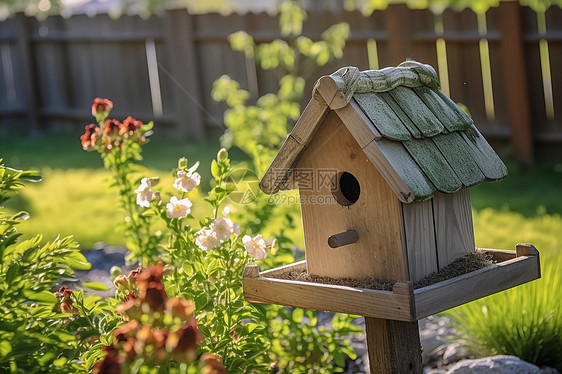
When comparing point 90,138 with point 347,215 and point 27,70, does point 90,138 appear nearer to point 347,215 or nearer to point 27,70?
point 347,215

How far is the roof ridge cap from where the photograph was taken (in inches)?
89.6

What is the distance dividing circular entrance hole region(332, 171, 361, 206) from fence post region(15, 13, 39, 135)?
904 centimetres

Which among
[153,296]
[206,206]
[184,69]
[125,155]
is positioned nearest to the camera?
[153,296]

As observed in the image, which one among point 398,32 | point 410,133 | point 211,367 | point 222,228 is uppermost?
point 398,32

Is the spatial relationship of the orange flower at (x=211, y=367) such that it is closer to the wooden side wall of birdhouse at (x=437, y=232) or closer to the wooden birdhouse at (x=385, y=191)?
the wooden birdhouse at (x=385, y=191)

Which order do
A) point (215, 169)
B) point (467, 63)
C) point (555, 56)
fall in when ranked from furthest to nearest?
point (467, 63), point (555, 56), point (215, 169)

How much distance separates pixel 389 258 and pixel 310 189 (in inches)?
14.8

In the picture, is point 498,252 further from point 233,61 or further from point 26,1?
point 26,1

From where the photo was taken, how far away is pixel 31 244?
2.34 meters

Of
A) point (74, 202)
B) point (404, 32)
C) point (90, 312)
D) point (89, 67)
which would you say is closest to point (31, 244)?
point (90, 312)

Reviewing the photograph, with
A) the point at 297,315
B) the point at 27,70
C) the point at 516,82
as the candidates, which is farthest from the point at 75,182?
the point at 297,315

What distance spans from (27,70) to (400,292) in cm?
976

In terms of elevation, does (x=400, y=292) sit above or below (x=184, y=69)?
below

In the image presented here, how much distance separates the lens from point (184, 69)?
9266mm
